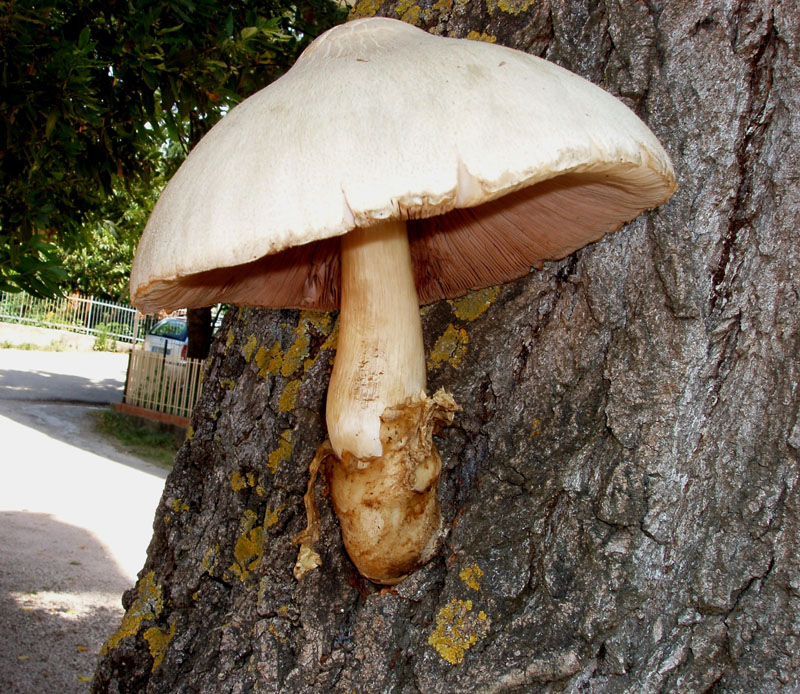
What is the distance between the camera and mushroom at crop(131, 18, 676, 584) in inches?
37.6

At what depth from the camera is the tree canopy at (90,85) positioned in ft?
9.21

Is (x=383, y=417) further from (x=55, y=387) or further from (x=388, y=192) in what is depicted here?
(x=55, y=387)

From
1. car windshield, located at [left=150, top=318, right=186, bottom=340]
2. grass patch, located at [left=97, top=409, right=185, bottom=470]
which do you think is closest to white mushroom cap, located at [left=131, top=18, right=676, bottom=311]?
grass patch, located at [left=97, top=409, right=185, bottom=470]

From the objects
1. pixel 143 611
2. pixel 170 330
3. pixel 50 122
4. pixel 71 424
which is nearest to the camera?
pixel 143 611

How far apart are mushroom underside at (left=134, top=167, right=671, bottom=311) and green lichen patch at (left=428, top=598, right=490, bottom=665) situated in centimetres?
76

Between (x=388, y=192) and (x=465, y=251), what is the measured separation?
2.48ft

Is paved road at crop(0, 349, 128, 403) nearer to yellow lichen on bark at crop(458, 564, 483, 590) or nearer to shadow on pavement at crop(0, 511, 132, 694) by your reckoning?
shadow on pavement at crop(0, 511, 132, 694)

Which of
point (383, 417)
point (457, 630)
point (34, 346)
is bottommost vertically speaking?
point (34, 346)

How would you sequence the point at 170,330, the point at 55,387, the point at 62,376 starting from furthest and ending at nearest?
the point at 170,330 → the point at 62,376 → the point at 55,387

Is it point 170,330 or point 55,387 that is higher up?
point 170,330

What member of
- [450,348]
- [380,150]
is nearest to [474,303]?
[450,348]

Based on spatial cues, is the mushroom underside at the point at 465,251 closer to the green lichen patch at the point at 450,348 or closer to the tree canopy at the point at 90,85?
the green lichen patch at the point at 450,348

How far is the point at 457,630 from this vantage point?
133 cm

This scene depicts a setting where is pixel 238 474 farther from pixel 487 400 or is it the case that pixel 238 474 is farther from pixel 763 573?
pixel 763 573
